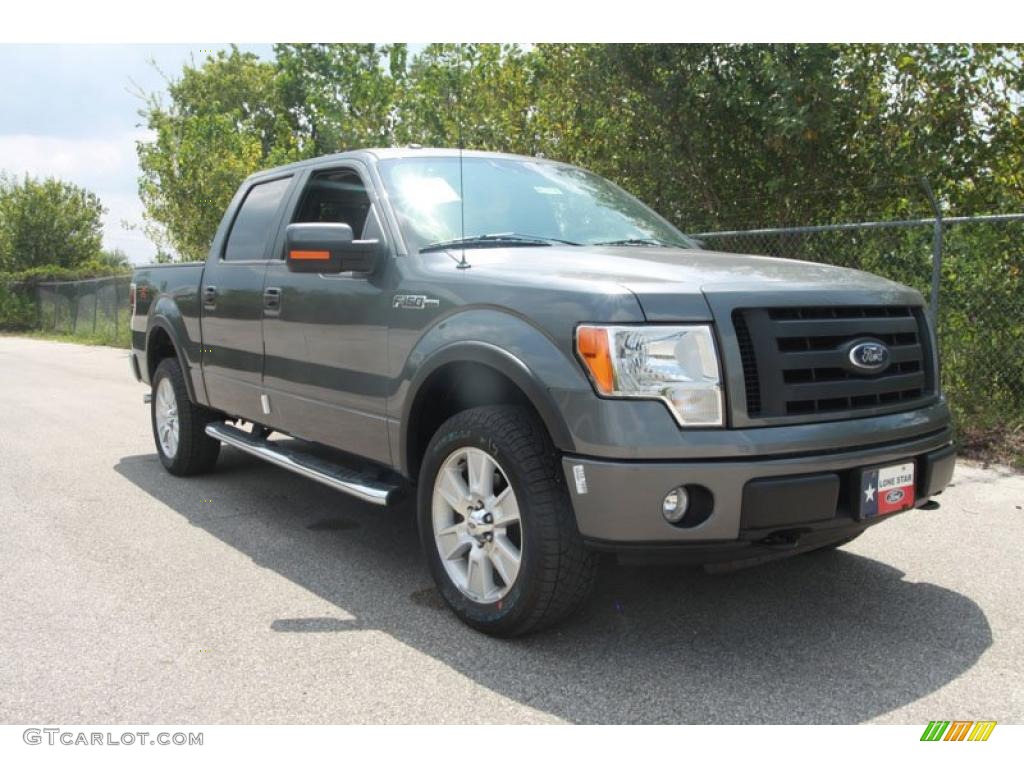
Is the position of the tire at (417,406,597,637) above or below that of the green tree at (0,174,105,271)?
below

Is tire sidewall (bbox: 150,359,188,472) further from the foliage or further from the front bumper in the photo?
the front bumper

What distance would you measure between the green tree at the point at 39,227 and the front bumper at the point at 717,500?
42.2 metres

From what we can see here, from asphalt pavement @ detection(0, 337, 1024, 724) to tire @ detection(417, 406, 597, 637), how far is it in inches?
7.0

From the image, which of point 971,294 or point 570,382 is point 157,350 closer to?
point 570,382

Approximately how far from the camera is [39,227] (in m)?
39.6

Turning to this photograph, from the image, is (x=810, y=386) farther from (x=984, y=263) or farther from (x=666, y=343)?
(x=984, y=263)

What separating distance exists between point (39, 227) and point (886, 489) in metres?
43.1

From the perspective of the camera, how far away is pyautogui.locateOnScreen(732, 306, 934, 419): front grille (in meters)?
3.09

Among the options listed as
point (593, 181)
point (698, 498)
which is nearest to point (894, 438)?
point (698, 498)

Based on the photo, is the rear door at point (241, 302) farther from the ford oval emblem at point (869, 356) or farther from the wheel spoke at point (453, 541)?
the ford oval emblem at point (869, 356)

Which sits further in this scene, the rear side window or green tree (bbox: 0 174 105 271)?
green tree (bbox: 0 174 105 271)

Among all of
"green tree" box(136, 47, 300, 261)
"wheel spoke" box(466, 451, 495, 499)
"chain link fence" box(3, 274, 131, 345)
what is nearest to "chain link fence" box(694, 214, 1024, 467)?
"wheel spoke" box(466, 451, 495, 499)
